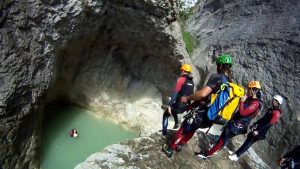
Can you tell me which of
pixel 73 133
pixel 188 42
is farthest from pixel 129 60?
pixel 188 42

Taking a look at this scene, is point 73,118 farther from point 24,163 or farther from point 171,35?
point 171,35

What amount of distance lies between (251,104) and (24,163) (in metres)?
6.79

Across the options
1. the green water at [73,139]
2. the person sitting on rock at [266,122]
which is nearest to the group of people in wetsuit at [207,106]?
the person sitting on rock at [266,122]

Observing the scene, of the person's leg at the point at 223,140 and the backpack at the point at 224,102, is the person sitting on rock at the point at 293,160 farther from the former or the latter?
the backpack at the point at 224,102

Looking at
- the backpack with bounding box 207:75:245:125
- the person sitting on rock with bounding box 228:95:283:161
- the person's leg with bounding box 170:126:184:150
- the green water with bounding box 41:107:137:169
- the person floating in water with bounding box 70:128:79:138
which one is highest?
the backpack with bounding box 207:75:245:125

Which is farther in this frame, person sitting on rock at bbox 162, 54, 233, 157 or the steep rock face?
the steep rock face

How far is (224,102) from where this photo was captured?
21.1ft

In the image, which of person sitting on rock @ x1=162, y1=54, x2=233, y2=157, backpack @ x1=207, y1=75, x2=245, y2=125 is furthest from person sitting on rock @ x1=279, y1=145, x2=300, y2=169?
backpack @ x1=207, y1=75, x2=245, y2=125

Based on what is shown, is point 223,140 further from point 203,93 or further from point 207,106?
point 203,93

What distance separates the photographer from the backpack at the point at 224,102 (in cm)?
641

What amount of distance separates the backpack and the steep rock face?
5.40 metres

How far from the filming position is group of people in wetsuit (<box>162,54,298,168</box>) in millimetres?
6500

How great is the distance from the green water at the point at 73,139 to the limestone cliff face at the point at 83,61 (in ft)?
1.84

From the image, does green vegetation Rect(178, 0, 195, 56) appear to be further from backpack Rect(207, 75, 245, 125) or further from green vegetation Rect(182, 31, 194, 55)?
backpack Rect(207, 75, 245, 125)
